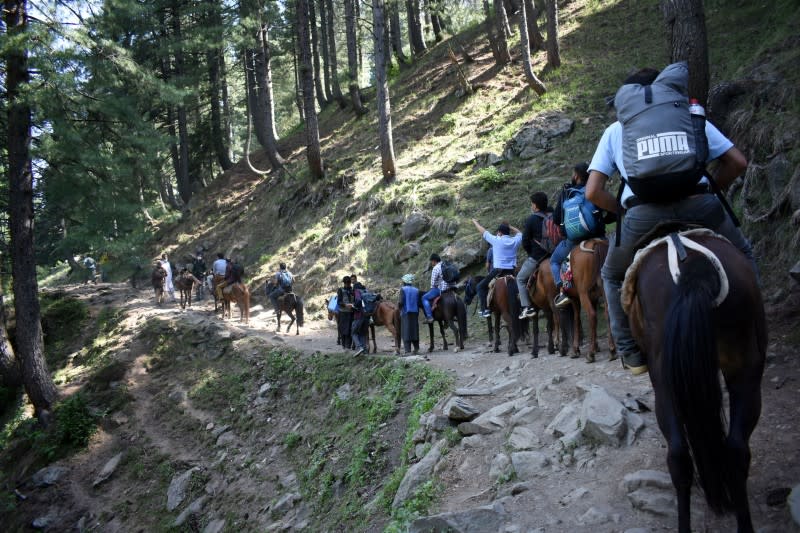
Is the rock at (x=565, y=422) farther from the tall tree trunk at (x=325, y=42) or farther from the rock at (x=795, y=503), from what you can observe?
the tall tree trunk at (x=325, y=42)

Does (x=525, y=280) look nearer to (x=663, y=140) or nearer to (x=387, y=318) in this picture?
(x=387, y=318)

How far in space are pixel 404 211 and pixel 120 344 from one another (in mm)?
11097

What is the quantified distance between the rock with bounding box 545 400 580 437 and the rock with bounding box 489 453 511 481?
569 millimetres

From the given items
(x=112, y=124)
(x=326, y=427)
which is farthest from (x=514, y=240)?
(x=112, y=124)

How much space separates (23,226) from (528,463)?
15.4 meters

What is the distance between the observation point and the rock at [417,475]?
684cm

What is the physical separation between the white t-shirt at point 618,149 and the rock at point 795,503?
7.22ft

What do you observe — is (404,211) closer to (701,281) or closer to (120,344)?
(120,344)

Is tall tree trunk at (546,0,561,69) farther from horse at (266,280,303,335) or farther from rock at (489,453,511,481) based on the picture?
rock at (489,453,511,481)

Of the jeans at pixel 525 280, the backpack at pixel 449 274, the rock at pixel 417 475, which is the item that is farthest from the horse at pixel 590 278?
the backpack at pixel 449 274

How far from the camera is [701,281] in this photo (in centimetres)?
378

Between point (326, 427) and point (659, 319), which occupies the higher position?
point (659, 319)

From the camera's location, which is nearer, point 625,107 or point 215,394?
point 625,107

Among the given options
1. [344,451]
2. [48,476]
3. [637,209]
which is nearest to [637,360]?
[637,209]
